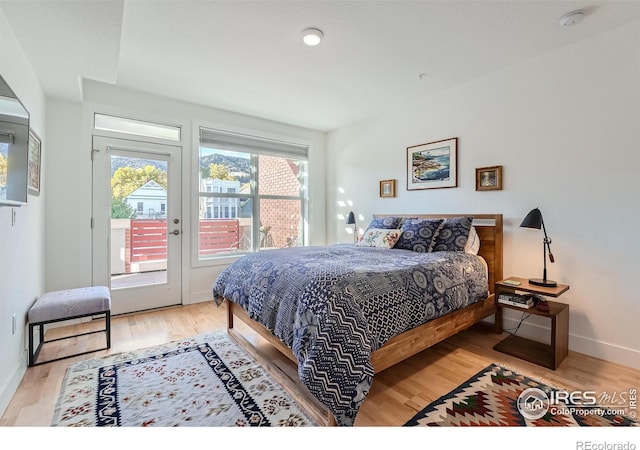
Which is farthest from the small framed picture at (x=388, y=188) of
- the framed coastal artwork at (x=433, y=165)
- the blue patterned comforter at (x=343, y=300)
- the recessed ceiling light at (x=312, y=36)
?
the recessed ceiling light at (x=312, y=36)

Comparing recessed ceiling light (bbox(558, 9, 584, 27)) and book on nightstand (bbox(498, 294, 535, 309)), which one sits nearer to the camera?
recessed ceiling light (bbox(558, 9, 584, 27))

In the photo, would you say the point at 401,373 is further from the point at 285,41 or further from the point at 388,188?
the point at 285,41

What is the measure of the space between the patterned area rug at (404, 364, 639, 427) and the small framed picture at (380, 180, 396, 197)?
2386 mm

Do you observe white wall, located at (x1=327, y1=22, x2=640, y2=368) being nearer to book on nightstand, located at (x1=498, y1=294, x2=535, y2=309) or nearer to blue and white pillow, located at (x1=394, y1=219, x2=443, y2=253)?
book on nightstand, located at (x1=498, y1=294, x2=535, y2=309)

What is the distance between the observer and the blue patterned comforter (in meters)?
1.42

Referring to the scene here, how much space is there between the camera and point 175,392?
5.96ft

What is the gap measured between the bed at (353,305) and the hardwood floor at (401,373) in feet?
0.70

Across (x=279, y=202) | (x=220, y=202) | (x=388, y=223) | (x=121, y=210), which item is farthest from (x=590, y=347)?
(x=121, y=210)

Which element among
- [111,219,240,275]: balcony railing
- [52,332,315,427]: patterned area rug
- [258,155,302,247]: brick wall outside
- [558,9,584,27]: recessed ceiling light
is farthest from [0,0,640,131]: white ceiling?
[52,332,315,427]: patterned area rug

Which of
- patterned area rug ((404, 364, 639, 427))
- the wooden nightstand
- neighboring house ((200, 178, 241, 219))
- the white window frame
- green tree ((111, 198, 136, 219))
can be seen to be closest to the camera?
patterned area rug ((404, 364, 639, 427))

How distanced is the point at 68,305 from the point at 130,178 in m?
1.50

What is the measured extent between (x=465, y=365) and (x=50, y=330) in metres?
3.65

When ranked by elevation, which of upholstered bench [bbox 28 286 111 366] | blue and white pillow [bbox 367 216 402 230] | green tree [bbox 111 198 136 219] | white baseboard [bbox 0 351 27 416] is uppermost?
green tree [bbox 111 198 136 219]
